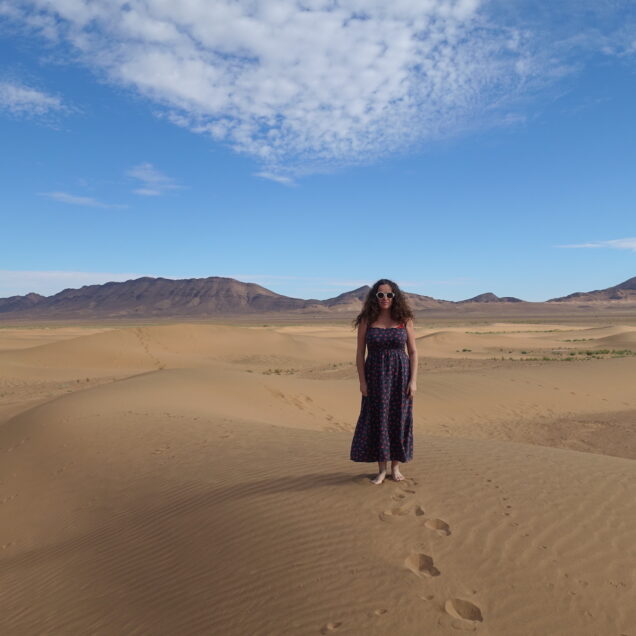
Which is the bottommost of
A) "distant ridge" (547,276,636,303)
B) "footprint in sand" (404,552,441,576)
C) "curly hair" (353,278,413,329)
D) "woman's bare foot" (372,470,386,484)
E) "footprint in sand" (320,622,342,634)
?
"footprint in sand" (320,622,342,634)

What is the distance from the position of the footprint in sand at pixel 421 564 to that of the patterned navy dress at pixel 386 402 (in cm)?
112

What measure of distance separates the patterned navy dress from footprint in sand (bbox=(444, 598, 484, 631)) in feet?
5.34

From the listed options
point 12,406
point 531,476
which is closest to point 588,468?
point 531,476

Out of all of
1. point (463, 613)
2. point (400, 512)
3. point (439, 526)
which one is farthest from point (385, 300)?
point (463, 613)

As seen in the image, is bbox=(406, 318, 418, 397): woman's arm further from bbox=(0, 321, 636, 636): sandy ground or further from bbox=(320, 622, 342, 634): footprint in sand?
bbox=(320, 622, 342, 634): footprint in sand

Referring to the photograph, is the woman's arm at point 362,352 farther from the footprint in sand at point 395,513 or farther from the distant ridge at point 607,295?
the distant ridge at point 607,295

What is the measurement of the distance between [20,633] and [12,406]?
39.3ft

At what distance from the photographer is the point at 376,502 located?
4461mm

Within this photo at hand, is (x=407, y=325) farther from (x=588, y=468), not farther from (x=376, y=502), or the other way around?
(x=588, y=468)

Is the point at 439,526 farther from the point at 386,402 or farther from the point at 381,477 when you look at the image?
the point at 386,402

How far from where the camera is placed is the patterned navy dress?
15.5 feet

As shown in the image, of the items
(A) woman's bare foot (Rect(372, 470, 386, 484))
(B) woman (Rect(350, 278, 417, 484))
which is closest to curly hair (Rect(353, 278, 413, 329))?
A: (B) woman (Rect(350, 278, 417, 484))

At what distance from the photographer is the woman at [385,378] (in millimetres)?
4723

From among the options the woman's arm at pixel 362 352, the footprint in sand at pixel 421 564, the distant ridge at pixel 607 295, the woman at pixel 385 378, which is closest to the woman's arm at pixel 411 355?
the woman at pixel 385 378
